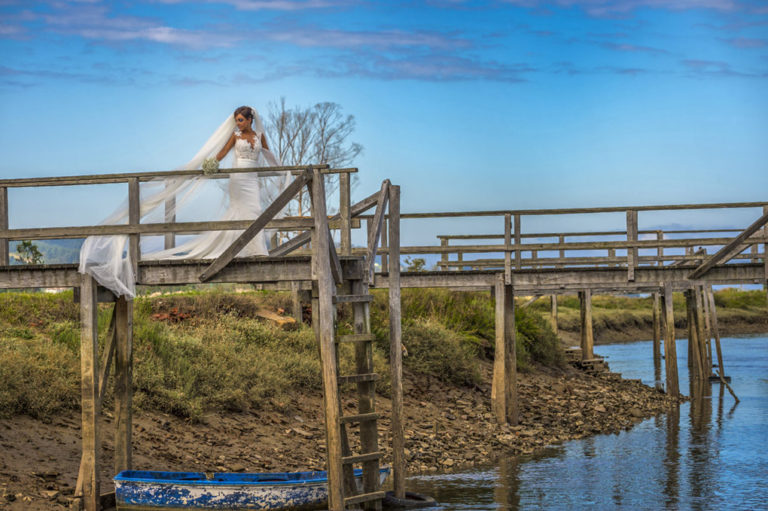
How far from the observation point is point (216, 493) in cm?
1189

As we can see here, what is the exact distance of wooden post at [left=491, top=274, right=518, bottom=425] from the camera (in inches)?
847

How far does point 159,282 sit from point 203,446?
474 cm

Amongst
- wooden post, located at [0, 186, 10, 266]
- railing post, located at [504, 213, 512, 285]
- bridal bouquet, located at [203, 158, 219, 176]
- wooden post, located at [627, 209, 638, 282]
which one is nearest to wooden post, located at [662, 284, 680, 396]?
railing post, located at [504, 213, 512, 285]

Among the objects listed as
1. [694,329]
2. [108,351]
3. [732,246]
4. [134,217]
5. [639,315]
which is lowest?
[639,315]

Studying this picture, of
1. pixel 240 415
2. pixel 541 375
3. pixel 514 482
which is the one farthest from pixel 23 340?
pixel 541 375

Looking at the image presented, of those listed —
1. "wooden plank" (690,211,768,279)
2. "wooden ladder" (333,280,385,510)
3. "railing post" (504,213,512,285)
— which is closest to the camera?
"wooden ladder" (333,280,385,510)

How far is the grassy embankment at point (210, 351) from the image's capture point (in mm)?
16094

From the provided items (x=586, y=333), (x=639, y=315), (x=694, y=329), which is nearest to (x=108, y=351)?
(x=586, y=333)

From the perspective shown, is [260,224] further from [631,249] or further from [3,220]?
[631,249]

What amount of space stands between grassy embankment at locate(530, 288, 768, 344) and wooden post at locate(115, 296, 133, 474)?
44.7 metres

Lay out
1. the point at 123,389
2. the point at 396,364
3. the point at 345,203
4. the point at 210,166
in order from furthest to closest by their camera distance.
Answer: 1. the point at 396,364
2. the point at 123,389
3. the point at 345,203
4. the point at 210,166

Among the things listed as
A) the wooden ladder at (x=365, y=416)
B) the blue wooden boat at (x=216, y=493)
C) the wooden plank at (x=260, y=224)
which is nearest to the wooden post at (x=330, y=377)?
the wooden plank at (x=260, y=224)

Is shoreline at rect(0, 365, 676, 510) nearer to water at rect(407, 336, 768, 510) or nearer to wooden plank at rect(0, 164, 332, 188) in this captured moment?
water at rect(407, 336, 768, 510)

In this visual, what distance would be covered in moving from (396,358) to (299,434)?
522cm
